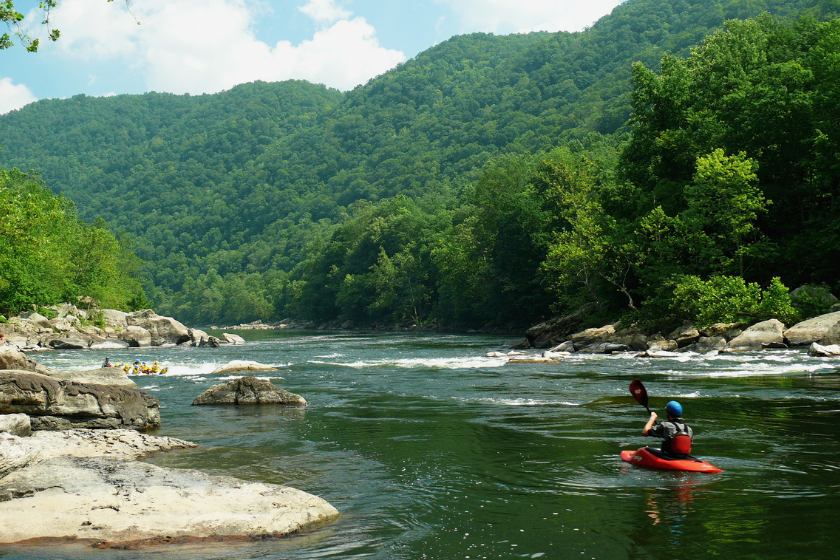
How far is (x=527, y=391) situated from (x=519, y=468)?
9.78 metres

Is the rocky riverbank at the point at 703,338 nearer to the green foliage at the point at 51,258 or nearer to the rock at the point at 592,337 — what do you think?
the rock at the point at 592,337

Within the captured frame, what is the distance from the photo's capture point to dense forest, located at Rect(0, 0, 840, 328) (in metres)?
35.8

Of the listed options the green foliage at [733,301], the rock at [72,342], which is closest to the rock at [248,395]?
the green foliage at [733,301]

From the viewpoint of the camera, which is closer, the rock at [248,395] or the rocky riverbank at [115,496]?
the rocky riverbank at [115,496]

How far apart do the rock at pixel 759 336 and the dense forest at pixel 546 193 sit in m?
1.91

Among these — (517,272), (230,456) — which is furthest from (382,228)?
(230,456)

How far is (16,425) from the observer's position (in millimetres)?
10859

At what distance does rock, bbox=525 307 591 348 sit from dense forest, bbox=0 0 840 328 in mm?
2061

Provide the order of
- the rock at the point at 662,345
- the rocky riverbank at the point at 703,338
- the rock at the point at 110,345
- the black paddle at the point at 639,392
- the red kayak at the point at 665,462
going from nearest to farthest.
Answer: the red kayak at the point at 665,462
the black paddle at the point at 639,392
the rocky riverbank at the point at 703,338
the rock at the point at 662,345
the rock at the point at 110,345

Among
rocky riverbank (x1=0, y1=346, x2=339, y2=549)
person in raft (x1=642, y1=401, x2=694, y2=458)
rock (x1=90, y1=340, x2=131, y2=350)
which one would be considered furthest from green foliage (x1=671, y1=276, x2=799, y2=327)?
rock (x1=90, y1=340, x2=131, y2=350)

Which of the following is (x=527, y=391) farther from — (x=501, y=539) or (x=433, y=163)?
(x=433, y=163)

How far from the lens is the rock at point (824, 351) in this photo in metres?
24.8

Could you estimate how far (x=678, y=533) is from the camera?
7219 mm

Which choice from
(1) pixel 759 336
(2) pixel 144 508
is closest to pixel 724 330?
(1) pixel 759 336
